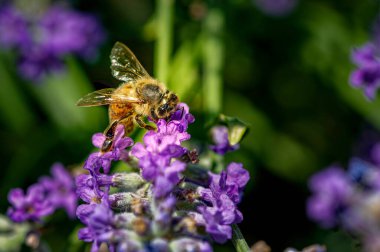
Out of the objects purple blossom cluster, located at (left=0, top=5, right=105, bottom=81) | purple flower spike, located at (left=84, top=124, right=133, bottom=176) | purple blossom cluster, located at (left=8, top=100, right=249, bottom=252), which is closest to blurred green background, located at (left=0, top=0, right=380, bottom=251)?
purple blossom cluster, located at (left=0, top=5, right=105, bottom=81)

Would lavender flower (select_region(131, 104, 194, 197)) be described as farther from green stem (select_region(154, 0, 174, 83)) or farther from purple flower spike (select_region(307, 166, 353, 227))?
purple flower spike (select_region(307, 166, 353, 227))

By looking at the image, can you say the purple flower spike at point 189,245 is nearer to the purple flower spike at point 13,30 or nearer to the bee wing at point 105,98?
the bee wing at point 105,98

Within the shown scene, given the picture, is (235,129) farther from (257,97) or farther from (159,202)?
(257,97)

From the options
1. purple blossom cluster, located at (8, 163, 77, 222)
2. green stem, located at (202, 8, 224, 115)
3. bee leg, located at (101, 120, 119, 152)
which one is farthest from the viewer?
green stem, located at (202, 8, 224, 115)

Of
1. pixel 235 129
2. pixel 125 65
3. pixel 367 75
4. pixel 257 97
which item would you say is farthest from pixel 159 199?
pixel 257 97

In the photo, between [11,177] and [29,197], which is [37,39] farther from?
[29,197]

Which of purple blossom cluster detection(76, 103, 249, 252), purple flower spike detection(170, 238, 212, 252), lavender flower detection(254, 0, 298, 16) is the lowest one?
purple flower spike detection(170, 238, 212, 252)

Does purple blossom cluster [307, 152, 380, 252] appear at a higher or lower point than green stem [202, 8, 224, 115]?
lower
